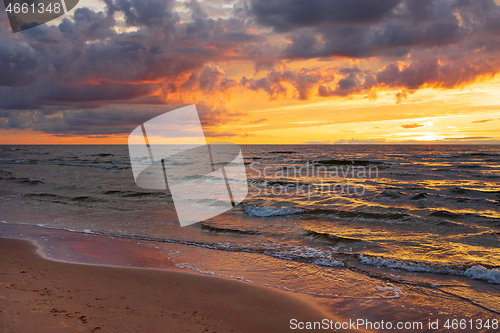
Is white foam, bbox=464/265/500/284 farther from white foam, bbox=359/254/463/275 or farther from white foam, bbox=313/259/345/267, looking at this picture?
white foam, bbox=313/259/345/267

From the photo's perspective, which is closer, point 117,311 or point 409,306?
point 117,311

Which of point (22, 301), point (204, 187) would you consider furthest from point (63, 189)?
point (22, 301)

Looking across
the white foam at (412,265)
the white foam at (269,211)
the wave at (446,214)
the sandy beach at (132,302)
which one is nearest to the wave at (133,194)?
the white foam at (269,211)

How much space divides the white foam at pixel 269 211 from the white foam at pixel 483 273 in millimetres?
6551

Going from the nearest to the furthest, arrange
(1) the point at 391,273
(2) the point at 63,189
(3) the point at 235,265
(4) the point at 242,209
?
1. (1) the point at 391,273
2. (3) the point at 235,265
3. (4) the point at 242,209
4. (2) the point at 63,189

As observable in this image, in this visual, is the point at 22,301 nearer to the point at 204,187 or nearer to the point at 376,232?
the point at 376,232

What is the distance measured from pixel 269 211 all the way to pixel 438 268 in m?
6.76

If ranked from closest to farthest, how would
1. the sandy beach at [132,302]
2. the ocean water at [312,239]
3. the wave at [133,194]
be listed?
1. the sandy beach at [132,302]
2. the ocean water at [312,239]
3. the wave at [133,194]

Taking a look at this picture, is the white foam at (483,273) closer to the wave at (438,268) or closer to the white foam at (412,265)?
the wave at (438,268)

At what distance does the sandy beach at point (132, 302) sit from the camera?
148 inches

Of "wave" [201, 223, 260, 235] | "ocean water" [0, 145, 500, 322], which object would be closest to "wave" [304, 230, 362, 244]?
"ocean water" [0, 145, 500, 322]

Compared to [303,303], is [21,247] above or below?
above

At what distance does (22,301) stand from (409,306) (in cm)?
617

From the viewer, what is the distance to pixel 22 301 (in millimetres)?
4156
